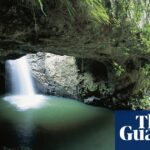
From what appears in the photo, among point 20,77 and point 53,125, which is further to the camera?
point 20,77

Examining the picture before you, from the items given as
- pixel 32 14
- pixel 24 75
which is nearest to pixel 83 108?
pixel 24 75

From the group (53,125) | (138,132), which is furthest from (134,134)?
(53,125)

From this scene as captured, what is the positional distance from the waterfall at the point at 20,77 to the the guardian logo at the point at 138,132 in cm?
896

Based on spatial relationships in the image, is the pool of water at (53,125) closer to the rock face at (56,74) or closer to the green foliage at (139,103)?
the rock face at (56,74)

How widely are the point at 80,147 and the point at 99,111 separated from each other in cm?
368

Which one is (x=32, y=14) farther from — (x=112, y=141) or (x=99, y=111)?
(x=99, y=111)

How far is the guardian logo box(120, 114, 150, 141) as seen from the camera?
15.6 ft

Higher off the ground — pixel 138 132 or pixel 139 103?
pixel 138 132

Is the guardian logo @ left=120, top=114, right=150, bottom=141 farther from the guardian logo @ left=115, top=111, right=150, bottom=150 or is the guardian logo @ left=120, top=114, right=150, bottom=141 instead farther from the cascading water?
the cascading water

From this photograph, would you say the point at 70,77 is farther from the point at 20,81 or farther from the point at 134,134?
the point at 134,134

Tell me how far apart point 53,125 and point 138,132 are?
437 cm

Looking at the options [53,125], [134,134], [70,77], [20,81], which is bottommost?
[53,125]

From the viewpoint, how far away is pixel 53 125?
895 centimetres

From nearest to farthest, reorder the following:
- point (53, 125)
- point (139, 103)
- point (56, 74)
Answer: point (53, 125), point (139, 103), point (56, 74)
